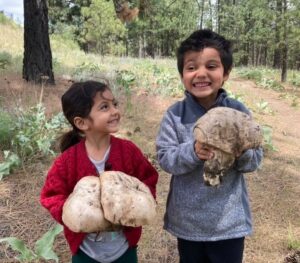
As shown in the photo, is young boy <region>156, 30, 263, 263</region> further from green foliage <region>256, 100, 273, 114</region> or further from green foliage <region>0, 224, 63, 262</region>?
green foliage <region>256, 100, 273, 114</region>

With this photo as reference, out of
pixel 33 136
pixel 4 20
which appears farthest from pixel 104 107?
pixel 4 20

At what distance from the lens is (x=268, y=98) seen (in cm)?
1064

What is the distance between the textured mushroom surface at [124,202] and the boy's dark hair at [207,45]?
2.03ft

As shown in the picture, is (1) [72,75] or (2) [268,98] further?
(2) [268,98]

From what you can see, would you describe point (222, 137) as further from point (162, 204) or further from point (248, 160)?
point (162, 204)

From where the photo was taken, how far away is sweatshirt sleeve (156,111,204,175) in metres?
1.70

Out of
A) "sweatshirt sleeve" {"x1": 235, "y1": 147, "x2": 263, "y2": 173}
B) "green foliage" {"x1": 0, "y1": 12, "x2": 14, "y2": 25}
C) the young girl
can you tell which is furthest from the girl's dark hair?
"green foliage" {"x1": 0, "y1": 12, "x2": 14, "y2": 25}

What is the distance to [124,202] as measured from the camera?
1562mm

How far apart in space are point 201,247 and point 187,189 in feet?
1.00

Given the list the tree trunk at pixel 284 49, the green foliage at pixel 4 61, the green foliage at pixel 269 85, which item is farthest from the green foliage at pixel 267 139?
the tree trunk at pixel 284 49

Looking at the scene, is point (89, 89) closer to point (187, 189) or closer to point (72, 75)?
point (187, 189)

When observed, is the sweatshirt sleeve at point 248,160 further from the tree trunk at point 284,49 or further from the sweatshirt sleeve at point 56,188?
the tree trunk at point 284,49

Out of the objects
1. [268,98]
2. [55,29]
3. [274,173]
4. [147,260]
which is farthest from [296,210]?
[55,29]

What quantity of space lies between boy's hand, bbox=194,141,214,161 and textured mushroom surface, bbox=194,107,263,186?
0.02 meters
